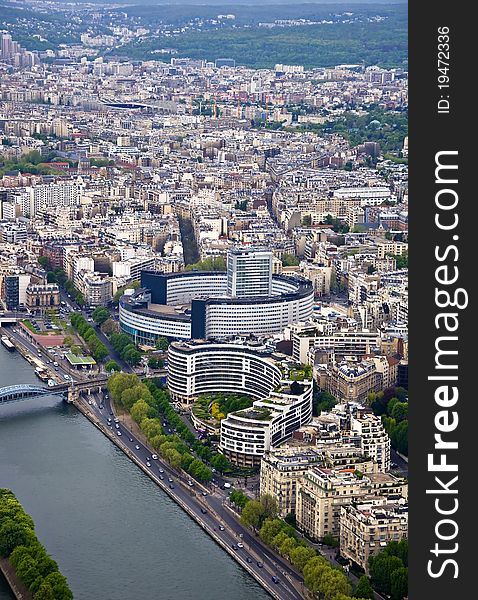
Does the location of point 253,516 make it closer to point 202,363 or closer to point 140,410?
point 140,410

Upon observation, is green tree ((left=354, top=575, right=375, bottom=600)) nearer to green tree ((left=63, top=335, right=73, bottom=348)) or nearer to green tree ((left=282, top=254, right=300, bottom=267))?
Answer: green tree ((left=63, top=335, right=73, bottom=348))

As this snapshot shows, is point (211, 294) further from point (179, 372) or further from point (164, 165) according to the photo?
point (164, 165)

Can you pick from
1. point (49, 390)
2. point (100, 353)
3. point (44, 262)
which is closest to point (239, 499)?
point (49, 390)

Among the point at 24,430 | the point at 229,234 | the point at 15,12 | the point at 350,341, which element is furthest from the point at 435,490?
the point at 15,12

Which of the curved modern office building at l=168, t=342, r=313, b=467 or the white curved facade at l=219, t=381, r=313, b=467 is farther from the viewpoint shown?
the curved modern office building at l=168, t=342, r=313, b=467

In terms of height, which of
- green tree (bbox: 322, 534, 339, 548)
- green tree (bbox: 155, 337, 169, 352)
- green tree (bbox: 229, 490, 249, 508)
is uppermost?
green tree (bbox: 155, 337, 169, 352)

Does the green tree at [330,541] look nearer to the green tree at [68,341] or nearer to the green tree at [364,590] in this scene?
the green tree at [364,590]

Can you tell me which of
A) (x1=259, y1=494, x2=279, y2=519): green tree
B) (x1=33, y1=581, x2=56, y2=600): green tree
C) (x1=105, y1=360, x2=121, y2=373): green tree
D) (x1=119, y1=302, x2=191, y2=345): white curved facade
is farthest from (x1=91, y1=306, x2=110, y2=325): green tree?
(x1=33, y1=581, x2=56, y2=600): green tree
